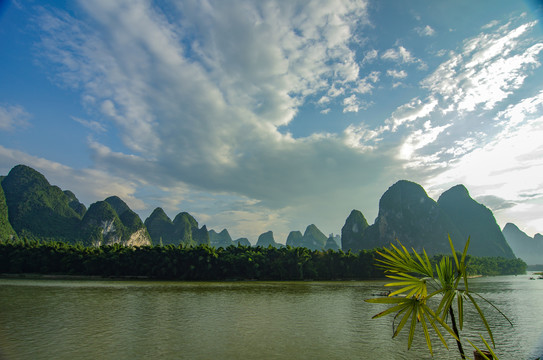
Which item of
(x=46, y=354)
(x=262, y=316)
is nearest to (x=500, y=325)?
(x=262, y=316)

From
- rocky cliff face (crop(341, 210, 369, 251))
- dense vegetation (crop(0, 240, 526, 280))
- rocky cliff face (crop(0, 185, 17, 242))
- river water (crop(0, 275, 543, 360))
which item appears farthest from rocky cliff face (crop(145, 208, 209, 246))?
river water (crop(0, 275, 543, 360))

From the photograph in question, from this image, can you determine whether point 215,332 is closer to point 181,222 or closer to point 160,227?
point 181,222

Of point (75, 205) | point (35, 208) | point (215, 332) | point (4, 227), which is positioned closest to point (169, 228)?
point (75, 205)

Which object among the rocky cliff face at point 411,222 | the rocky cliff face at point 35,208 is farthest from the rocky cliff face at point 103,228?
the rocky cliff face at point 411,222

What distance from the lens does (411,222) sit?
124 m

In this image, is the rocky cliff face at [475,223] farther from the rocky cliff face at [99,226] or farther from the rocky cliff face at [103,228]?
the rocky cliff face at [99,226]

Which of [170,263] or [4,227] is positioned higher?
[4,227]

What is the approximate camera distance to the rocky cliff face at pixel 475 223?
127125mm

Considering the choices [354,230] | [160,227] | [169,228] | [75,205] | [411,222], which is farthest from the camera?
[169,228]

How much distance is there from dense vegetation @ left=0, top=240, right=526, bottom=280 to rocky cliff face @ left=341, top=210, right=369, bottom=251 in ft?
259

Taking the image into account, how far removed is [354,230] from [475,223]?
2273 inches

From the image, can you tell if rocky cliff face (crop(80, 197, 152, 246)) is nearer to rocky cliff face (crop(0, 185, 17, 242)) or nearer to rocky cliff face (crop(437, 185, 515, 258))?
rocky cliff face (crop(0, 185, 17, 242))

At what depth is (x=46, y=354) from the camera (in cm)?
1109

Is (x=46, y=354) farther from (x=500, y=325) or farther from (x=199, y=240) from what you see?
(x=199, y=240)
